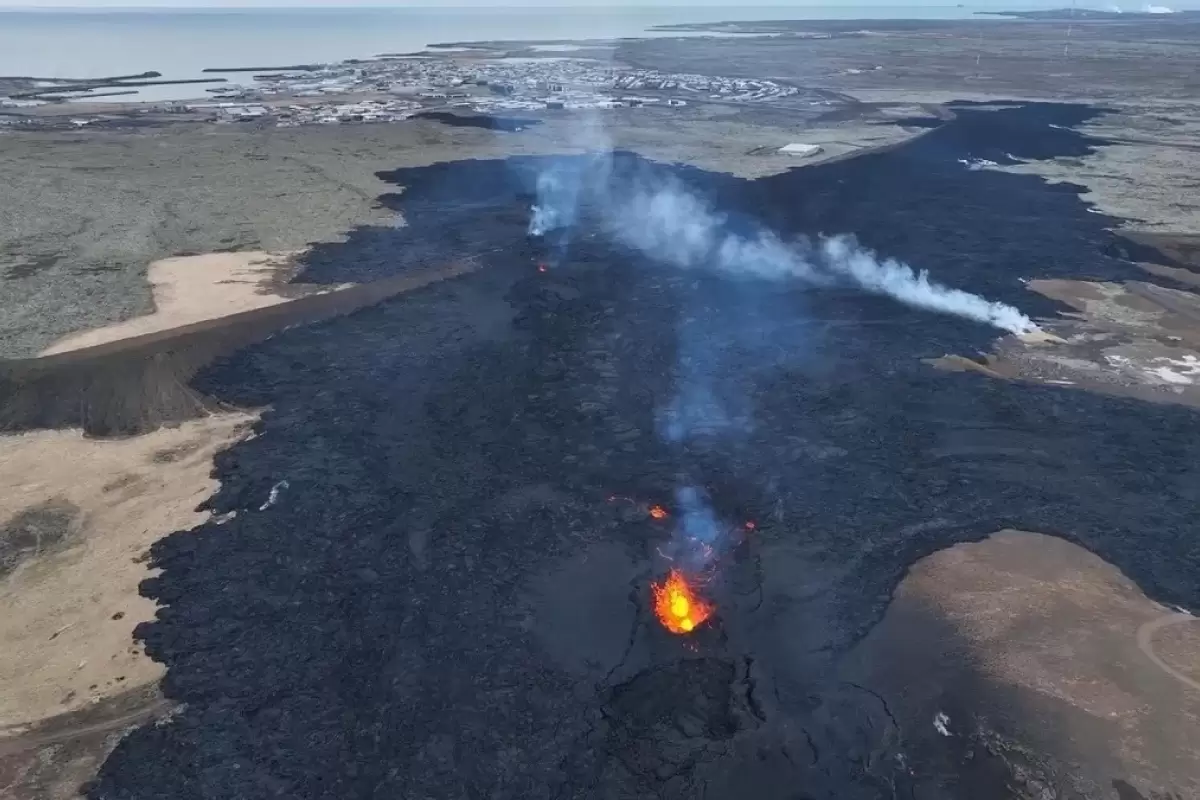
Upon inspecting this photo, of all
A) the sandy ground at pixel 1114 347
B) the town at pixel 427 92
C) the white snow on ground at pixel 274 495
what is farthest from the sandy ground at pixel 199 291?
the town at pixel 427 92

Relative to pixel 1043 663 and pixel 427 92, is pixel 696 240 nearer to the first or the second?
pixel 1043 663

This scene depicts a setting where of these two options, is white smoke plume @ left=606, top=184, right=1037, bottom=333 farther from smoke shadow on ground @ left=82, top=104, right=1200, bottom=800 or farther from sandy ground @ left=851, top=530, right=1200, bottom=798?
sandy ground @ left=851, top=530, right=1200, bottom=798

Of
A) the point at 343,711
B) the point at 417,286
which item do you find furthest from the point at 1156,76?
the point at 343,711

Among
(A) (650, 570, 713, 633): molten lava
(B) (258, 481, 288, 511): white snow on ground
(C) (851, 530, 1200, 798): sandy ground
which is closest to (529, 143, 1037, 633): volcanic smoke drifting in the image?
(A) (650, 570, 713, 633): molten lava

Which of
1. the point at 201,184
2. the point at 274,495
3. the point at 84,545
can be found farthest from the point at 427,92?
the point at 84,545

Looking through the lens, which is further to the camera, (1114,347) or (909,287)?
(909,287)

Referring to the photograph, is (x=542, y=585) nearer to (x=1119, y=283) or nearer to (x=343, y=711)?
(x=343, y=711)
